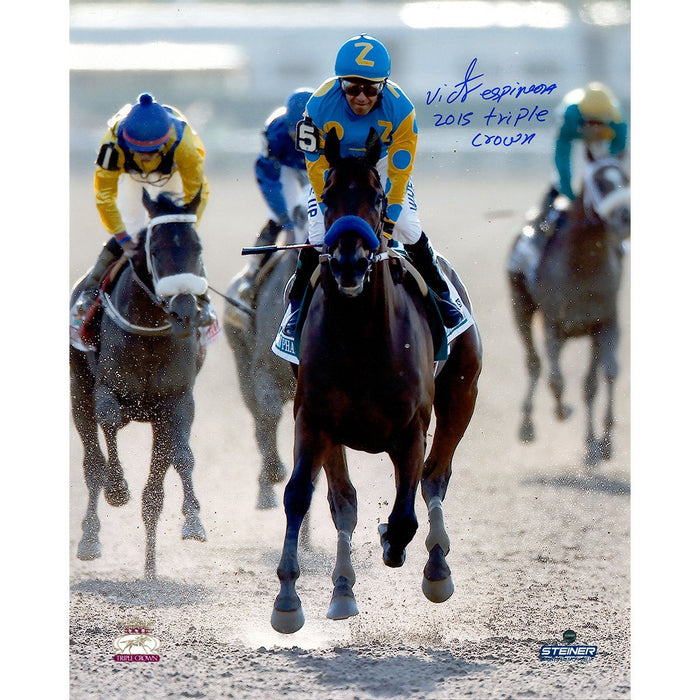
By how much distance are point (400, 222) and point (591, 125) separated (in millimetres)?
1413

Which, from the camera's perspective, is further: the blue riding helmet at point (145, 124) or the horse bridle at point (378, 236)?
the blue riding helmet at point (145, 124)

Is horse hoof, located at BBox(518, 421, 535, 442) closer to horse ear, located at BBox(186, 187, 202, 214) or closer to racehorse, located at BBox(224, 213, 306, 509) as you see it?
racehorse, located at BBox(224, 213, 306, 509)

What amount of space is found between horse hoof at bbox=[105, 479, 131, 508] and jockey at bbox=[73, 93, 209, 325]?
0.98 m

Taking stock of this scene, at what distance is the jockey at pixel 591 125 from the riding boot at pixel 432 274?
1.14 meters

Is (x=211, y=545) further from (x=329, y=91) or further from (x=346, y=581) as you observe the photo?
(x=329, y=91)

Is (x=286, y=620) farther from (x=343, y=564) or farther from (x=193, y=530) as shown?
(x=193, y=530)

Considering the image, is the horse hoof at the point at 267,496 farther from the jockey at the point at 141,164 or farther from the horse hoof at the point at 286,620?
the horse hoof at the point at 286,620

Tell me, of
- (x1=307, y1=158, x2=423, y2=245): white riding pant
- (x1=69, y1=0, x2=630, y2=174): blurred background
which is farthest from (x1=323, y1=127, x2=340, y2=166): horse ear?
(x1=69, y1=0, x2=630, y2=174): blurred background

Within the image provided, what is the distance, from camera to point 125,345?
610 cm

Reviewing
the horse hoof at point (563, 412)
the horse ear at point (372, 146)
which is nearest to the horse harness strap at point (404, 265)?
the horse ear at point (372, 146)

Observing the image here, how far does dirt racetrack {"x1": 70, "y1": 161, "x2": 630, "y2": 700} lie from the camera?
18.2ft

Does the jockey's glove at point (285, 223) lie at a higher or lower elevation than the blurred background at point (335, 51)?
lower

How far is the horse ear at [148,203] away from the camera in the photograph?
5.90 m

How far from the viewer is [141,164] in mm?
5898
